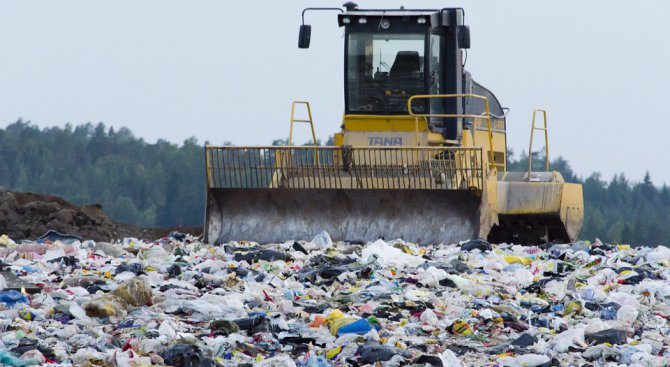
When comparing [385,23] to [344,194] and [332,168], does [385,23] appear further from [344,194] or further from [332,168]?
[344,194]

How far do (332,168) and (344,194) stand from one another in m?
0.38

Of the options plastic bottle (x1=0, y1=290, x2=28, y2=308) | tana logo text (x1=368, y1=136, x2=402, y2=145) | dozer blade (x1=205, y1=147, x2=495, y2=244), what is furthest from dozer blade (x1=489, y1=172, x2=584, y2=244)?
plastic bottle (x1=0, y1=290, x2=28, y2=308)

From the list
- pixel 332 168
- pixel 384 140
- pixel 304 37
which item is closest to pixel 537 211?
pixel 384 140

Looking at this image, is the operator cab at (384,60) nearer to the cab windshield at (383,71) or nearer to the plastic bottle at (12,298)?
the cab windshield at (383,71)

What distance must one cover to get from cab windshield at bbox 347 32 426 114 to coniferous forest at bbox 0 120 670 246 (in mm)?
46892

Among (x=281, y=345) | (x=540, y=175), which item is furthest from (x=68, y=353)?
(x=540, y=175)

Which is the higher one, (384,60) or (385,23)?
(385,23)

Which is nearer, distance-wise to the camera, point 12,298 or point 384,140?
point 12,298

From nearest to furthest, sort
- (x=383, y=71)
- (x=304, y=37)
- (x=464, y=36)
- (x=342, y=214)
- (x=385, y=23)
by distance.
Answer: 1. (x=464, y=36)
2. (x=342, y=214)
3. (x=304, y=37)
4. (x=385, y=23)
5. (x=383, y=71)

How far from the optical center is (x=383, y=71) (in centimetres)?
1435

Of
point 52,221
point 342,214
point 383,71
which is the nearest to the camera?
point 342,214

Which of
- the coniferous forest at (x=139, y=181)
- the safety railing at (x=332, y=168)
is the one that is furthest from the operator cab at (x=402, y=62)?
the coniferous forest at (x=139, y=181)

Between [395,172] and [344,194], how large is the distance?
59 cm

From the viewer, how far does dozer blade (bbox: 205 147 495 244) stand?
13.0m
